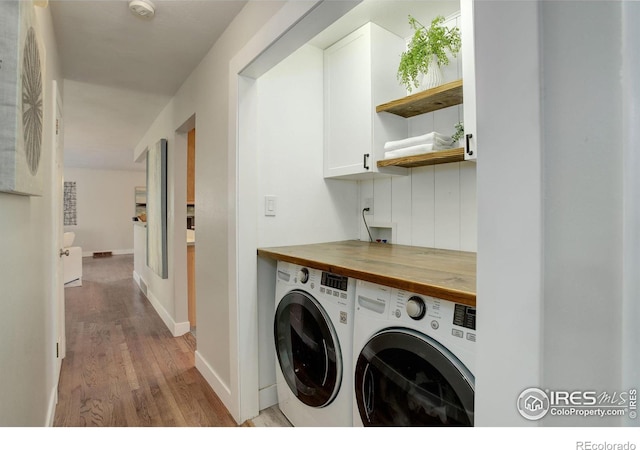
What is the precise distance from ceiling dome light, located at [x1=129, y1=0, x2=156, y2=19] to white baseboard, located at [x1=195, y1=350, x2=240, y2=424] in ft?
7.39

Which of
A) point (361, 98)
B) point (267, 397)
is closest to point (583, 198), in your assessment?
point (361, 98)

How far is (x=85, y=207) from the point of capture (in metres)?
8.48

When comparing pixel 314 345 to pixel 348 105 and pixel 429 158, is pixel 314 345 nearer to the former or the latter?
pixel 429 158

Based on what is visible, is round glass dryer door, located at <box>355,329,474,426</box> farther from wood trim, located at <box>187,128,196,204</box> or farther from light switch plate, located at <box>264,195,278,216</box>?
wood trim, located at <box>187,128,196,204</box>

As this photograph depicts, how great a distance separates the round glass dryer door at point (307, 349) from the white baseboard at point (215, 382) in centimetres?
45

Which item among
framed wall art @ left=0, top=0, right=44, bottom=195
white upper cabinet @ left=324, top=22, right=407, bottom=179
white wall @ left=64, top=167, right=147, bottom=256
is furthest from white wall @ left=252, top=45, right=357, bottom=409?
white wall @ left=64, top=167, right=147, bottom=256

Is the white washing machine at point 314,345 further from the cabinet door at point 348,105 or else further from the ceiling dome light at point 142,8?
the ceiling dome light at point 142,8

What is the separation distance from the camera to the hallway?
1797 millimetres

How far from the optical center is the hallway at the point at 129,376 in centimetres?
180

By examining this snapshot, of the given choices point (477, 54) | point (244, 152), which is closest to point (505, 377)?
point (477, 54)

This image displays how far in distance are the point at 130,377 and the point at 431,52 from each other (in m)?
2.93

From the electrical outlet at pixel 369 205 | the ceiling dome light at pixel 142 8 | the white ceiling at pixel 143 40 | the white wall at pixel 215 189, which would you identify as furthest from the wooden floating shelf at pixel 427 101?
the ceiling dome light at pixel 142 8

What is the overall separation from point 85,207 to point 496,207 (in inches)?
413
